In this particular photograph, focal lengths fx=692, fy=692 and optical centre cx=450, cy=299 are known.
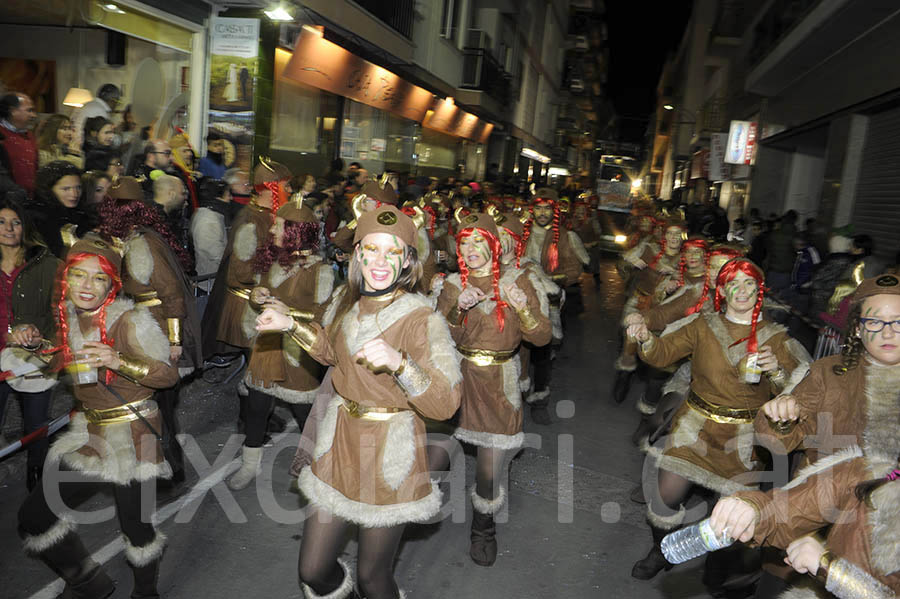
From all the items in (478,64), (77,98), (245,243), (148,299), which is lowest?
(148,299)

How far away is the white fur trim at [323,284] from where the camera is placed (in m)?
5.42

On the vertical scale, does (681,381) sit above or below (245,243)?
below

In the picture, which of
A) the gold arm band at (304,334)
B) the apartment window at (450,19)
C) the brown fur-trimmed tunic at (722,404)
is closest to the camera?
the gold arm band at (304,334)

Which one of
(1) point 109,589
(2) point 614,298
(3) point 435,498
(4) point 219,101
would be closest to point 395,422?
(3) point 435,498

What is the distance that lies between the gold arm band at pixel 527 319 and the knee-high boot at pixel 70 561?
9.38ft

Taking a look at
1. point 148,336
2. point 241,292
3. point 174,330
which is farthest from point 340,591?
point 241,292

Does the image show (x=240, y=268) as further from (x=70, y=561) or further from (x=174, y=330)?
(x=70, y=561)

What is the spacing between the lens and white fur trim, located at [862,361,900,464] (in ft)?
9.57

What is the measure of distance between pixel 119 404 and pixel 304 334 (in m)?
1.11

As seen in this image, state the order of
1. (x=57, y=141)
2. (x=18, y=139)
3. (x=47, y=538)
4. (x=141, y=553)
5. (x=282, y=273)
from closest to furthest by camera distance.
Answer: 1. (x=47, y=538)
2. (x=141, y=553)
3. (x=282, y=273)
4. (x=18, y=139)
5. (x=57, y=141)

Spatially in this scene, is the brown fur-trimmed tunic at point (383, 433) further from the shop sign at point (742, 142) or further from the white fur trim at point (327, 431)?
the shop sign at point (742, 142)

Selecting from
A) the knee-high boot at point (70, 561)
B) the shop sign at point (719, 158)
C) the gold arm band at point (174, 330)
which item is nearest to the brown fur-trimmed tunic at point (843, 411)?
the knee-high boot at point (70, 561)

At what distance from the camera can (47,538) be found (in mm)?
3420

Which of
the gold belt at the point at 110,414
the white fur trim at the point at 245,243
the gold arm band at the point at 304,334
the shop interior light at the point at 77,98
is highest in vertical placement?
the shop interior light at the point at 77,98
